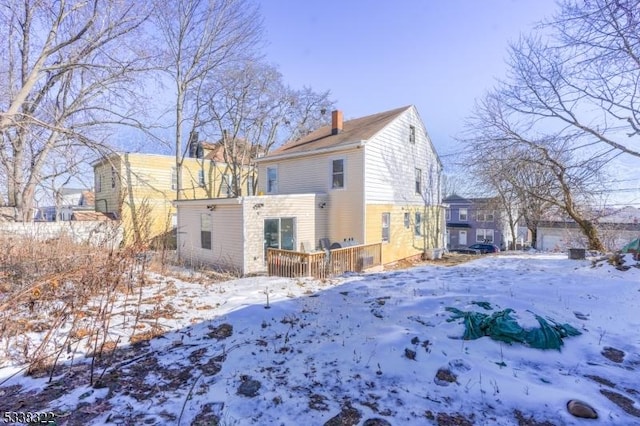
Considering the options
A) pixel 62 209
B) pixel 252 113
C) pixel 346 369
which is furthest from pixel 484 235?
pixel 62 209

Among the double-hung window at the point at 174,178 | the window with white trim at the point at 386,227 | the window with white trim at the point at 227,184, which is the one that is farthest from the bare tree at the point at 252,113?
the window with white trim at the point at 386,227

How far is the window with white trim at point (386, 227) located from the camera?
1366cm

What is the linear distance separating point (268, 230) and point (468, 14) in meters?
9.21

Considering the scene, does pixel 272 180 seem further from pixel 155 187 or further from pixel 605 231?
pixel 605 231

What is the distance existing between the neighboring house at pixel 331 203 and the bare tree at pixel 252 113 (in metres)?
8.27

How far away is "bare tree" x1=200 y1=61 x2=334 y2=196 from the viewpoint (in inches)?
835

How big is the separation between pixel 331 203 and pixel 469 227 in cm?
2657

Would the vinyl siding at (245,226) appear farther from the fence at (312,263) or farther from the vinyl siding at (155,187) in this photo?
the vinyl siding at (155,187)

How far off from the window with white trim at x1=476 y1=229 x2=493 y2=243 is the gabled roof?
23.8 meters

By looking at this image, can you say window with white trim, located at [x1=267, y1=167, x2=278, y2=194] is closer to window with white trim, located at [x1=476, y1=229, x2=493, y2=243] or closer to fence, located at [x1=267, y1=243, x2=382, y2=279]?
fence, located at [x1=267, y1=243, x2=382, y2=279]

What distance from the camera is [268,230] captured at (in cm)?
1184

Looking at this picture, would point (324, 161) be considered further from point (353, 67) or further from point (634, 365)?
point (634, 365)

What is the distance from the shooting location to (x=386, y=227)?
13.8 metres

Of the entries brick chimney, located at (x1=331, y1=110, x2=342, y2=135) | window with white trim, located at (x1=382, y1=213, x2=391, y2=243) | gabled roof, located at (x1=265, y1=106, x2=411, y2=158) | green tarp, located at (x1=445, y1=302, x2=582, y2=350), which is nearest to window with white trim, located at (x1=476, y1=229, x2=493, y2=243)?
gabled roof, located at (x1=265, y1=106, x2=411, y2=158)
